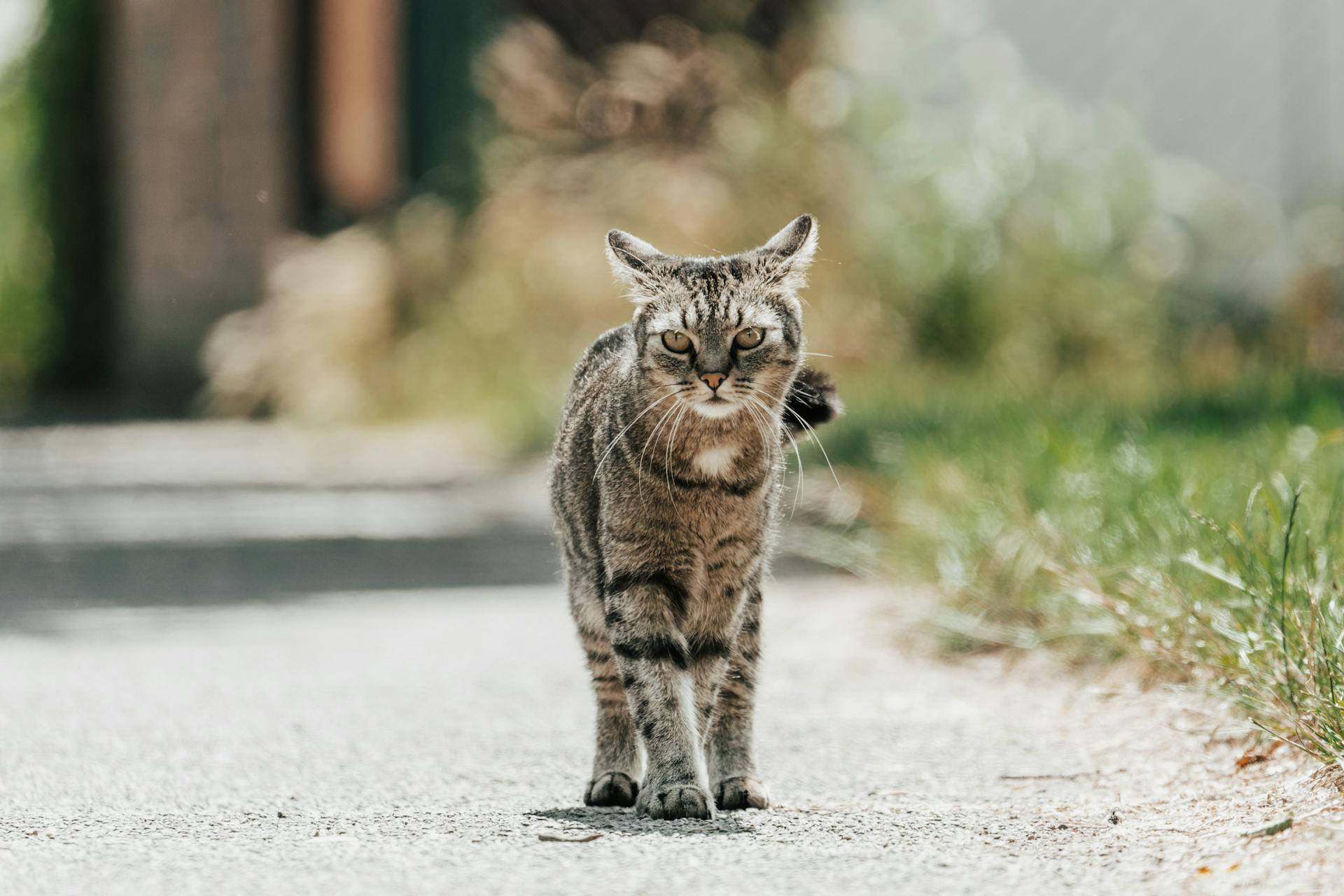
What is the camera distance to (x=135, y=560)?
7.85 metres

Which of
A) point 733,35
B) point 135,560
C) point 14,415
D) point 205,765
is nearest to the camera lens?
point 205,765

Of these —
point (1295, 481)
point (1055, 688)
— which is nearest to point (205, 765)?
point (1055, 688)

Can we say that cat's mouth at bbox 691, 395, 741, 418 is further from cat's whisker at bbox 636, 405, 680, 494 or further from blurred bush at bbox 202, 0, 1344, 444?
blurred bush at bbox 202, 0, 1344, 444

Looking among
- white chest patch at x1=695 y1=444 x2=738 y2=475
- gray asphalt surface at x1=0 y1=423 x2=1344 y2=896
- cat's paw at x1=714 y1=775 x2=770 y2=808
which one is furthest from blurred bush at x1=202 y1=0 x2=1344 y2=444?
cat's paw at x1=714 y1=775 x2=770 y2=808

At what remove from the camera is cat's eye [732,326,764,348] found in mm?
3516

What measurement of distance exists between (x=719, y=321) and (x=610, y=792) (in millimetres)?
1024

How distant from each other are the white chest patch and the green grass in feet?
3.50

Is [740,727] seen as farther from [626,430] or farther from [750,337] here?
[750,337]

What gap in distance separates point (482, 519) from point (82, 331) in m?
11.3

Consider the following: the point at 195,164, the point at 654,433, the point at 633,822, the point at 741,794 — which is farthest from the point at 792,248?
the point at 195,164

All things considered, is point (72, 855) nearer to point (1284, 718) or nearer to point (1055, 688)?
point (1284, 718)

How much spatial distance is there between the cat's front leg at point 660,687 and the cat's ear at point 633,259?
652 mm

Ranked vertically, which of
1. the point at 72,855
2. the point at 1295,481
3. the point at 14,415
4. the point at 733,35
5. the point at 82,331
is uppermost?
the point at 733,35

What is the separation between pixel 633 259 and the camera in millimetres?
3650
